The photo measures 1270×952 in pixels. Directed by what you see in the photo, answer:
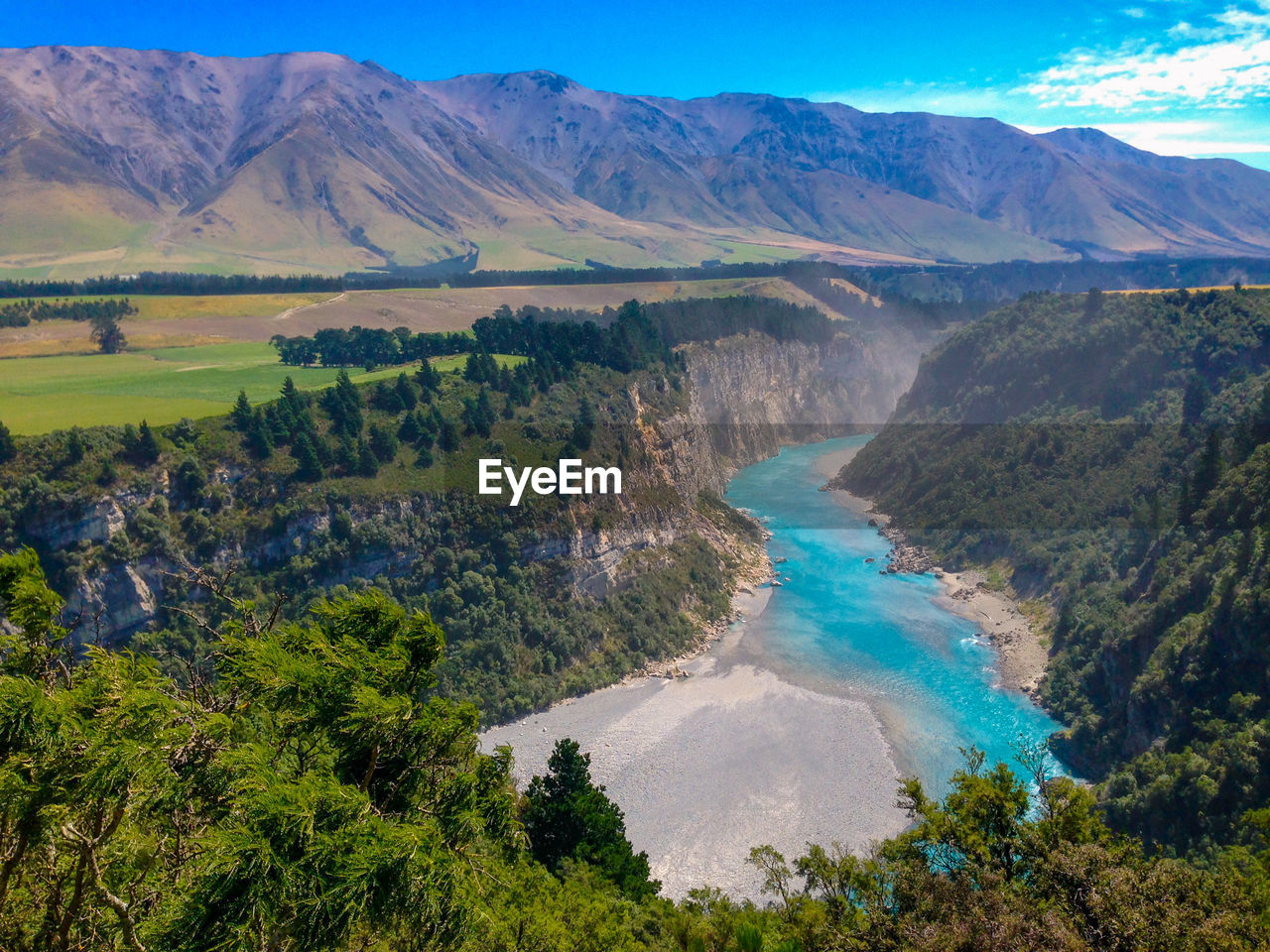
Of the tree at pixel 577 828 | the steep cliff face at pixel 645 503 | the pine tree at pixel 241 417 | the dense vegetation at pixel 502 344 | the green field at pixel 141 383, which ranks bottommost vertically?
the tree at pixel 577 828

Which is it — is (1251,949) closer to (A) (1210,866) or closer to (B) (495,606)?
(A) (1210,866)

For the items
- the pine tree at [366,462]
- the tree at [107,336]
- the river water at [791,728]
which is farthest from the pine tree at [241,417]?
the tree at [107,336]

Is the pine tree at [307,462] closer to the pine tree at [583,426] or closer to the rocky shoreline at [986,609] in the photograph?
the pine tree at [583,426]

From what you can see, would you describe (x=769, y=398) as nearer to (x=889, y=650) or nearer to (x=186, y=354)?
(x=889, y=650)

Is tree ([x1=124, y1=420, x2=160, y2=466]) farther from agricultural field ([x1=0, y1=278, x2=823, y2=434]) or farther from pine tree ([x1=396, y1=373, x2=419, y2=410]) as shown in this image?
pine tree ([x1=396, y1=373, x2=419, y2=410])

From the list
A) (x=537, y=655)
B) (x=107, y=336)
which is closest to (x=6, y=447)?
(x=537, y=655)

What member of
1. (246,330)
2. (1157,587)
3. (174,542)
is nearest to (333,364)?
(246,330)
